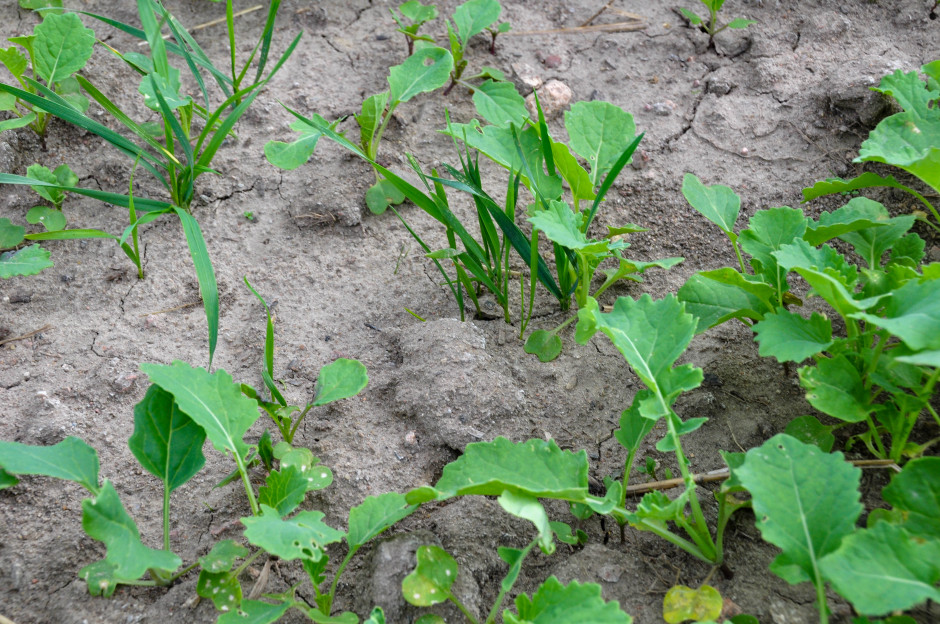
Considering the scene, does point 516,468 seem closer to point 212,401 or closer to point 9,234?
point 212,401

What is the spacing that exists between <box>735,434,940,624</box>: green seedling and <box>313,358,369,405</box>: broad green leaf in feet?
2.83

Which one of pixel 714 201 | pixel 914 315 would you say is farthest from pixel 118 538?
pixel 714 201

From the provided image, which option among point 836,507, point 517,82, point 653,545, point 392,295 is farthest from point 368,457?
point 517,82

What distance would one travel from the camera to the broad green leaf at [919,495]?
3.91 ft

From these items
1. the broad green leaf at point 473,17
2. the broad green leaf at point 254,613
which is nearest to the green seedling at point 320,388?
the broad green leaf at point 254,613

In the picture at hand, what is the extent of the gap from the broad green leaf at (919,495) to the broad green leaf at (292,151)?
5.67 feet

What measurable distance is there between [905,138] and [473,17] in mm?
1490

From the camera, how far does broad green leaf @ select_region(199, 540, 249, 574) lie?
136cm

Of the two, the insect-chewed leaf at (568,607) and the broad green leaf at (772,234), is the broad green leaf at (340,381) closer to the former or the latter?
the insect-chewed leaf at (568,607)

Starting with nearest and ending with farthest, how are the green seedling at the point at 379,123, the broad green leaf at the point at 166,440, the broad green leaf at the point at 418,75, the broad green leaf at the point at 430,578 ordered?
the broad green leaf at the point at 430,578, the broad green leaf at the point at 166,440, the green seedling at the point at 379,123, the broad green leaf at the point at 418,75

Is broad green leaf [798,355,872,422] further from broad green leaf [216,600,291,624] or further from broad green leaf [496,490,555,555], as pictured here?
broad green leaf [216,600,291,624]

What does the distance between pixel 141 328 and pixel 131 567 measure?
90 cm

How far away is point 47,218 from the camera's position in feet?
6.86

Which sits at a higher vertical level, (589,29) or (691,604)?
(589,29)
